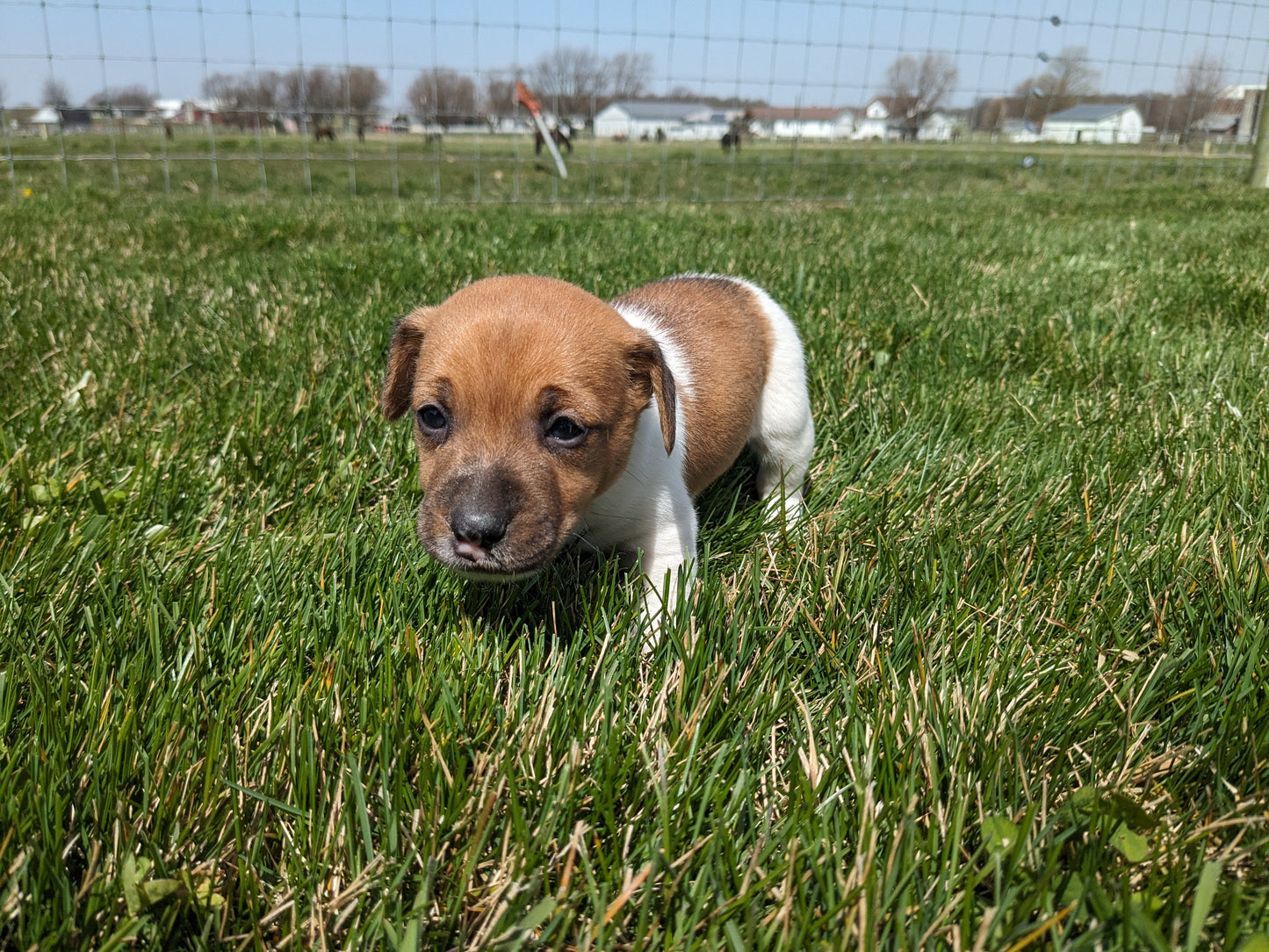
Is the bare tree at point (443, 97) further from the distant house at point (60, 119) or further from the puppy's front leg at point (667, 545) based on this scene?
the puppy's front leg at point (667, 545)

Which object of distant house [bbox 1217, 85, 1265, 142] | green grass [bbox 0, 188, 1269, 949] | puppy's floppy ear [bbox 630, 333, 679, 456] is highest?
distant house [bbox 1217, 85, 1265, 142]

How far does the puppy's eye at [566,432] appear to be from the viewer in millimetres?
2324

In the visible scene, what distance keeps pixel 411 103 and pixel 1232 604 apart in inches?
609

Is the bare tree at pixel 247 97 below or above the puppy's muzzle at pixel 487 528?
above

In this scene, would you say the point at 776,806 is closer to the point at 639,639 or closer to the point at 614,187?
the point at 639,639

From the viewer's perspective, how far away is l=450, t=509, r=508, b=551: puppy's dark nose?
6.65 feet

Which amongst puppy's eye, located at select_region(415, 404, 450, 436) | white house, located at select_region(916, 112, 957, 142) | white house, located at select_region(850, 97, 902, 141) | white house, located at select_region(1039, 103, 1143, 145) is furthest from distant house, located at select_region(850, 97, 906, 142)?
puppy's eye, located at select_region(415, 404, 450, 436)

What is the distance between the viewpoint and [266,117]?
16.0 meters

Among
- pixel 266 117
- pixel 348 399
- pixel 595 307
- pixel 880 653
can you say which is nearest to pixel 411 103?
pixel 266 117

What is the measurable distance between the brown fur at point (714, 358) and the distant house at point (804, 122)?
13.2m

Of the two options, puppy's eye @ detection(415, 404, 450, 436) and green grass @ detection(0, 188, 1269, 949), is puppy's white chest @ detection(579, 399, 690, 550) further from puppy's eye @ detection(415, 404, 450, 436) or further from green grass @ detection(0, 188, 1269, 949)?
puppy's eye @ detection(415, 404, 450, 436)

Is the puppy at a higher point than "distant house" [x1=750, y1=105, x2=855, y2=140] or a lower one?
lower

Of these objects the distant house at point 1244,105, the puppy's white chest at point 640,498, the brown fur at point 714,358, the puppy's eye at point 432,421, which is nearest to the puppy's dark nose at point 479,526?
the puppy's eye at point 432,421

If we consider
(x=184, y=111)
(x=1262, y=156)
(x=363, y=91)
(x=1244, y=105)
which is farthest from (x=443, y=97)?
(x=1244, y=105)
